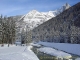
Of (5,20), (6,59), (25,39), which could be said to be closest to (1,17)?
(5,20)

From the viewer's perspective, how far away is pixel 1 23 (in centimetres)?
7938

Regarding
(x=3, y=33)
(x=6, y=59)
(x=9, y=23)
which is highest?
(x=9, y=23)

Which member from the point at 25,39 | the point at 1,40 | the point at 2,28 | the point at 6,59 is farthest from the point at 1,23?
the point at 6,59

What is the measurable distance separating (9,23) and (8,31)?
4.18m

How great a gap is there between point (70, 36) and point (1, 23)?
130ft

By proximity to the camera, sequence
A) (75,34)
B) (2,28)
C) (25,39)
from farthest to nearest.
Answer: (25,39) < (75,34) < (2,28)

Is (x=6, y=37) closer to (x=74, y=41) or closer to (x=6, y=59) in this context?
(x=74, y=41)

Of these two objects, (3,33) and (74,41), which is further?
(74,41)

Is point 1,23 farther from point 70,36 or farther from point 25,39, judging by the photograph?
point 70,36

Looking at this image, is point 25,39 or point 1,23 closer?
point 1,23

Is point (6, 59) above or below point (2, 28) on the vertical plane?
below

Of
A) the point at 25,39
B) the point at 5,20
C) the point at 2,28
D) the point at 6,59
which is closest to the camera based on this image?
the point at 6,59

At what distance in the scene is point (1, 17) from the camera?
81750 millimetres

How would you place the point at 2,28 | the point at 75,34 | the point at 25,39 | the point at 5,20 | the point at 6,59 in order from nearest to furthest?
the point at 6,59, the point at 2,28, the point at 5,20, the point at 75,34, the point at 25,39
